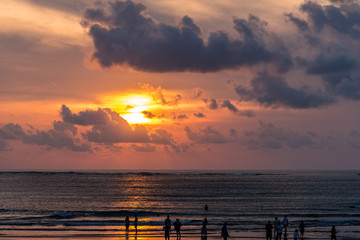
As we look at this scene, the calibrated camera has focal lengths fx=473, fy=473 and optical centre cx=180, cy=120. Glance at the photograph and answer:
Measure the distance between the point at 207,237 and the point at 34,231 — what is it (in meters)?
20.3

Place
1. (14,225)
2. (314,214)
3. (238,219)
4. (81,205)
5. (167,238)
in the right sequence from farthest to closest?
(81,205), (314,214), (238,219), (14,225), (167,238)

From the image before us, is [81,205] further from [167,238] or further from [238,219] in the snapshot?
[167,238]

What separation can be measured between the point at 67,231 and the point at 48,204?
171 ft

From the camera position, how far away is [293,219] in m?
70.6

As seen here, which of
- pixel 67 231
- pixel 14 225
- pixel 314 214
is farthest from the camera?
pixel 314 214

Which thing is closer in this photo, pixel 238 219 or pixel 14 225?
pixel 14 225

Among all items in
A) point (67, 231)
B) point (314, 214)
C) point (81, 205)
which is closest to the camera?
point (67, 231)

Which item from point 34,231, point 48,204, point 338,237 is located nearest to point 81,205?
point 48,204

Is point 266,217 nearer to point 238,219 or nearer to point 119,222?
point 238,219

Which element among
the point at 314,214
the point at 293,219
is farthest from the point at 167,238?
the point at 314,214

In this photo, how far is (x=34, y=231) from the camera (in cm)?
5366

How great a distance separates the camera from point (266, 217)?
74.1m

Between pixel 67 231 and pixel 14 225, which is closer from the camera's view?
pixel 67 231

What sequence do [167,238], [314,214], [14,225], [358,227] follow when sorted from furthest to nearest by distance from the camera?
[314,214]
[14,225]
[358,227]
[167,238]
